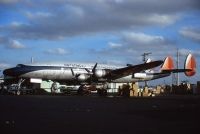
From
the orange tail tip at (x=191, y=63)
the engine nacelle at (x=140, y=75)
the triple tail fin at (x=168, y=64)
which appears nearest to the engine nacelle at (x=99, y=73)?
the engine nacelle at (x=140, y=75)

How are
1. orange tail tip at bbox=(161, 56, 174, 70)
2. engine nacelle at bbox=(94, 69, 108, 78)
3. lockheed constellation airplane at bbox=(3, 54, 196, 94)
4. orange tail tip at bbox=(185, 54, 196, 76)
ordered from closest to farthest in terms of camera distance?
engine nacelle at bbox=(94, 69, 108, 78)
lockheed constellation airplane at bbox=(3, 54, 196, 94)
orange tail tip at bbox=(161, 56, 174, 70)
orange tail tip at bbox=(185, 54, 196, 76)

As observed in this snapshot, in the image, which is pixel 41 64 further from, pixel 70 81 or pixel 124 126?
pixel 124 126

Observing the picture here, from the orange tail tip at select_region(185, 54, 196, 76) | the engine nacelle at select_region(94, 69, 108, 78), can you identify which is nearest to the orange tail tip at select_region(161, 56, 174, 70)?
the orange tail tip at select_region(185, 54, 196, 76)

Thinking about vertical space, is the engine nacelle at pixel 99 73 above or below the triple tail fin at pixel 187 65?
below

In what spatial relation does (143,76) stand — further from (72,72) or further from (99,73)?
(72,72)

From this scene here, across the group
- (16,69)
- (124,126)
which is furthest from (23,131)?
(16,69)

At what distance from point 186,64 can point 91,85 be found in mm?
21853

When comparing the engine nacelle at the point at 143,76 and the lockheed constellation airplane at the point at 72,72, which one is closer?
the lockheed constellation airplane at the point at 72,72

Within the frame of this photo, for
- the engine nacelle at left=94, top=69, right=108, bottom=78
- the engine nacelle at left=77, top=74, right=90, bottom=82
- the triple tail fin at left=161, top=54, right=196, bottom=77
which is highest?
the triple tail fin at left=161, top=54, right=196, bottom=77

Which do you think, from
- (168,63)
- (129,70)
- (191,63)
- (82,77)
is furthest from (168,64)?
(82,77)

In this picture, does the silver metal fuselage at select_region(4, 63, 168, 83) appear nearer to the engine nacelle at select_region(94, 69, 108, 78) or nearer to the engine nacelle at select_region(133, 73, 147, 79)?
the engine nacelle at select_region(94, 69, 108, 78)

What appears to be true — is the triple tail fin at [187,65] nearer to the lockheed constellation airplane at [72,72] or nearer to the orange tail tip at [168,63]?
the orange tail tip at [168,63]

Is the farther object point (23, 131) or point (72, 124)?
point (72, 124)

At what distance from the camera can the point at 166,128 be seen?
37.4 ft
